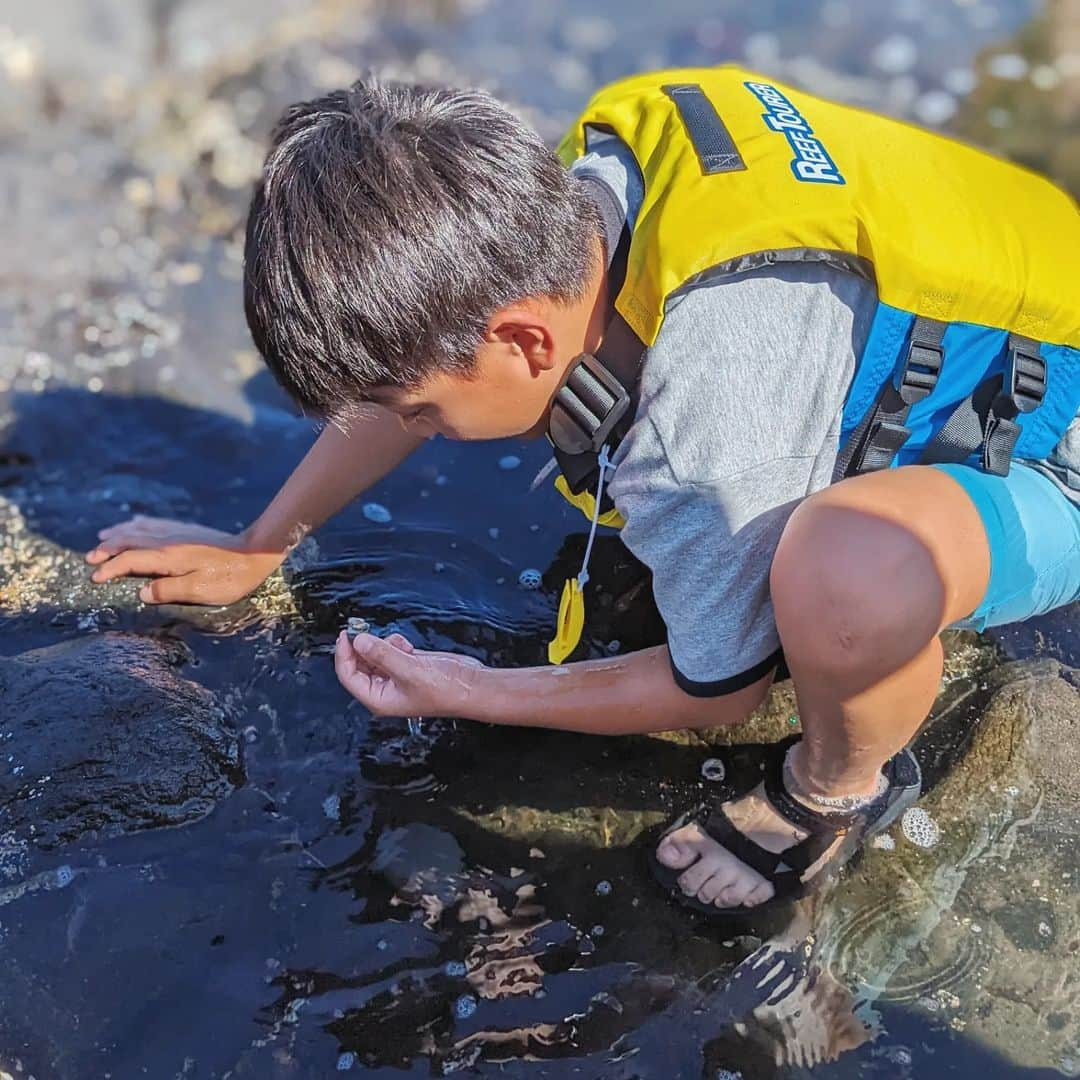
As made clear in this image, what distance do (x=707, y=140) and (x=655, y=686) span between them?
960mm

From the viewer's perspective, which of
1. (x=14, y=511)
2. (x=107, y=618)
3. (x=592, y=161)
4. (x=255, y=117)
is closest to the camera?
(x=592, y=161)

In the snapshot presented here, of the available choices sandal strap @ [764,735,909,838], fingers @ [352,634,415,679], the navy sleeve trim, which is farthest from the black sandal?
fingers @ [352,634,415,679]

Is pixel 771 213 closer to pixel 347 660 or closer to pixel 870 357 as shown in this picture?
pixel 870 357

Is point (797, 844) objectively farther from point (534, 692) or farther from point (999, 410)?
point (999, 410)

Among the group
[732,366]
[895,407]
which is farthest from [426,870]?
[895,407]

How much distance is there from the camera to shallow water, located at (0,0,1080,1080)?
2.03 m

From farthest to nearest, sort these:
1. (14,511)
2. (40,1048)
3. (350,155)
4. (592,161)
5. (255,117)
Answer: (255,117) < (14,511) < (592,161) < (40,1048) < (350,155)

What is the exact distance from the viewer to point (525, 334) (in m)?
1.97

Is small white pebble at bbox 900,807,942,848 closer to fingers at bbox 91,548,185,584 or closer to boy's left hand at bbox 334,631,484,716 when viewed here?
boy's left hand at bbox 334,631,484,716

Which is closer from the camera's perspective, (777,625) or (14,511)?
(777,625)

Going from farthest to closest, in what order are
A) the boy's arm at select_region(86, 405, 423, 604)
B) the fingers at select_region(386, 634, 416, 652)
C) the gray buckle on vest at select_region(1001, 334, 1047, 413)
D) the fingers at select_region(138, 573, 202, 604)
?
the fingers at select_region(138, 573, 202, 604) → the boy's arm at select_region(86, 405, 423, 604) → the fingers at select_region(386, 634, 416, 652) → the gray buckle on vest at select_region(1001, 334, 1047, 413)

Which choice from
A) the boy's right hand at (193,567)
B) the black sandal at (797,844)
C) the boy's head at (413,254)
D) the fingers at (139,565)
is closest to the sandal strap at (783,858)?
the black sandal at (797,844)

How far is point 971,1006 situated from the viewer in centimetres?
210

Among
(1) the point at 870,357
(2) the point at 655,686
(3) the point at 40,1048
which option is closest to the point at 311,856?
(3) the point at 40,1048
